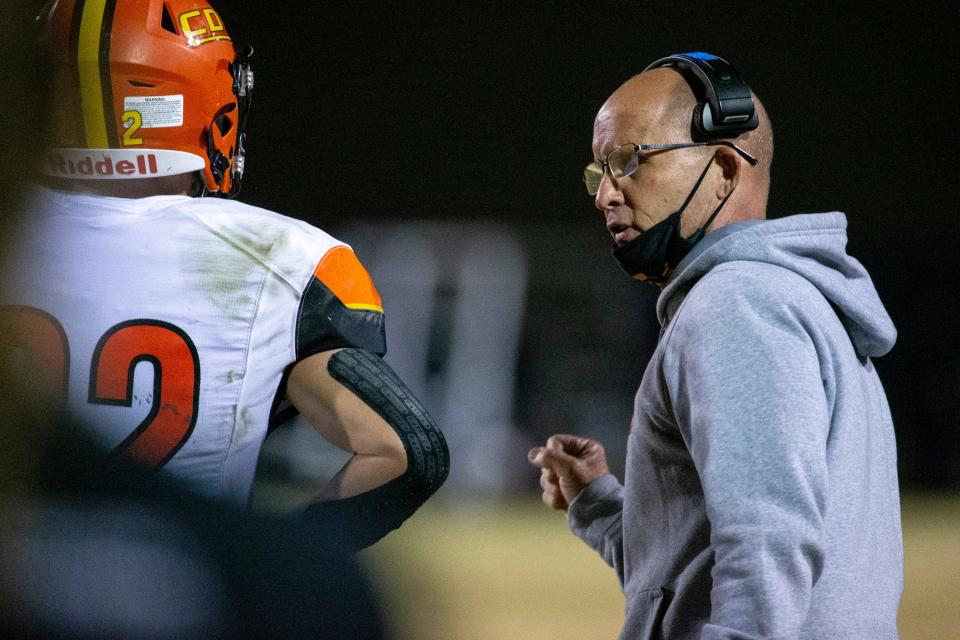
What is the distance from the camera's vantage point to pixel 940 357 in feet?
15.8

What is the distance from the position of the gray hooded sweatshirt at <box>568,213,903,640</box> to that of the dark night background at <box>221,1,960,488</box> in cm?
158

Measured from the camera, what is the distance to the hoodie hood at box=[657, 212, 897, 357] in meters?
1.23

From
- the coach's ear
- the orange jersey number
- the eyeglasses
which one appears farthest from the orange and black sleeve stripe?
the coach's ear

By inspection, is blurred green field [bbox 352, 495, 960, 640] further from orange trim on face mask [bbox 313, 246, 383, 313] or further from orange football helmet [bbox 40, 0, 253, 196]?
orange football helmet [bbox 40, 0, 253, 196]

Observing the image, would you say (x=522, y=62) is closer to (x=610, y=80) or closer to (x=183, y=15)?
(x=610, y=80)

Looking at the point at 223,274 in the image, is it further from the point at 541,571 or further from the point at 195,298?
the point at 541,571

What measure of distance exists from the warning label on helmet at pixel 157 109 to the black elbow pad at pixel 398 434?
0.39 m

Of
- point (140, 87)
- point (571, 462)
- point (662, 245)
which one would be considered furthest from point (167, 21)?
point (571, 462)

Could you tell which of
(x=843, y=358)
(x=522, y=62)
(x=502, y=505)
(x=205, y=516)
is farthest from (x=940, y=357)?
(x=205, y=516)

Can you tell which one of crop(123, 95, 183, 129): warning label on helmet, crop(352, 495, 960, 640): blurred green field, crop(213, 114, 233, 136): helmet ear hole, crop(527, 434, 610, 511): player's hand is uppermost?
crop(123, 95, 183, 129): warning label on helmet

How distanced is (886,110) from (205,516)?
4.01 metres

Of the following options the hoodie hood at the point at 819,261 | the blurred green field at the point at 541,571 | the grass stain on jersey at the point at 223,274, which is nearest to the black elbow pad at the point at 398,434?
the grass stain on jersey at the point at 223,274

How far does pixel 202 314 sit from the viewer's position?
1.33 metres

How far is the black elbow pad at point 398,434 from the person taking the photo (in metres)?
1.35
